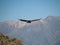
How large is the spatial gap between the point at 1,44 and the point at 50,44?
153ft

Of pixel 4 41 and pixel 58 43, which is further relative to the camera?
pixel 58 43

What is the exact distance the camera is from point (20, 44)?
39.9 feet

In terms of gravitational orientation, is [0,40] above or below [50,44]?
above

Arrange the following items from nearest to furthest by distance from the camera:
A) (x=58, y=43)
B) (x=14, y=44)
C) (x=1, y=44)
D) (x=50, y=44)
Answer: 1. (x=1, y=44)
2. (x=14, y=44)
3. (x=58, y=43)
4. (x=50, y=44)

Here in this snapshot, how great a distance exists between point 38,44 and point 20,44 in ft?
140

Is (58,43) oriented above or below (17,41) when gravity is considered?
below

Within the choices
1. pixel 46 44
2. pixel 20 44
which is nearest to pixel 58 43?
pixel 46 44

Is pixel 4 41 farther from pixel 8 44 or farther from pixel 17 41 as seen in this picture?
pixel 17 41

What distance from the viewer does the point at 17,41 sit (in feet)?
39.6

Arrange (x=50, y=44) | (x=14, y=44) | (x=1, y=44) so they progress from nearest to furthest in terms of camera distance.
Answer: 1. (x=1, y=44)
2. (x=14, y=44)
3. (x=50, y=44)

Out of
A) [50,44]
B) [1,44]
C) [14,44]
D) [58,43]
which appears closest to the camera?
[1,44]

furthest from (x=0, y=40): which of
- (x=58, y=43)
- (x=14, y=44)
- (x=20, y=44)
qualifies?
(x=58, y=43)

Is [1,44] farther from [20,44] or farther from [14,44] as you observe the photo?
Answer: [20,44]

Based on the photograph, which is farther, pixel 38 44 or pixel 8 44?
pixel 38 44
